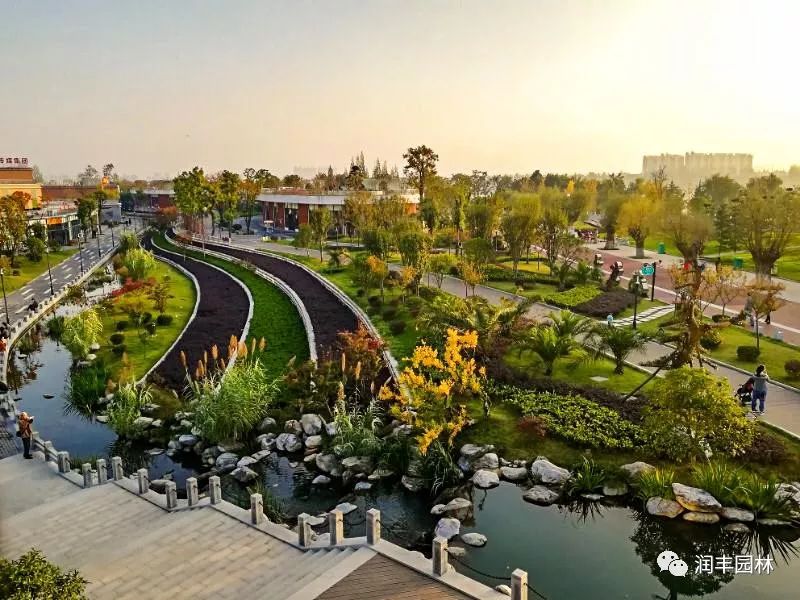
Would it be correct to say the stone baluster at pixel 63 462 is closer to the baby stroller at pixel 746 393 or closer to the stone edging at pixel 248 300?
the stone edging at pixel 248 300

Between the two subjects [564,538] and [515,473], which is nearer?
[564,538]

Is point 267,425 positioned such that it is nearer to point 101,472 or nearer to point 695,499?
point 101,472

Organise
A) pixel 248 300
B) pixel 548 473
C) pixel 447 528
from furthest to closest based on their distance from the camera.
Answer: pixel 248 300, pixel 548 473, pixel 447 528

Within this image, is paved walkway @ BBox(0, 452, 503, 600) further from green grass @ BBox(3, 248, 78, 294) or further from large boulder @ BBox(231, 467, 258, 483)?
green grass @ BBox(3, 248, 78, 294)

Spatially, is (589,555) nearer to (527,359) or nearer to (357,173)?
(527,359)

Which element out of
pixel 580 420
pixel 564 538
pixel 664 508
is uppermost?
pixel 580 420

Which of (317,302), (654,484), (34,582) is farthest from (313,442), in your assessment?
(317,302)

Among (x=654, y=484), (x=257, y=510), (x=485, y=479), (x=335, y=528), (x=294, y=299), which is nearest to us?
(x=335, y=528)

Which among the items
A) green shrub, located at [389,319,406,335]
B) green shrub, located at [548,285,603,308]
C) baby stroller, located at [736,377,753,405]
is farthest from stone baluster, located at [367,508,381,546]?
green shrub, located at [548,285,603,308]
